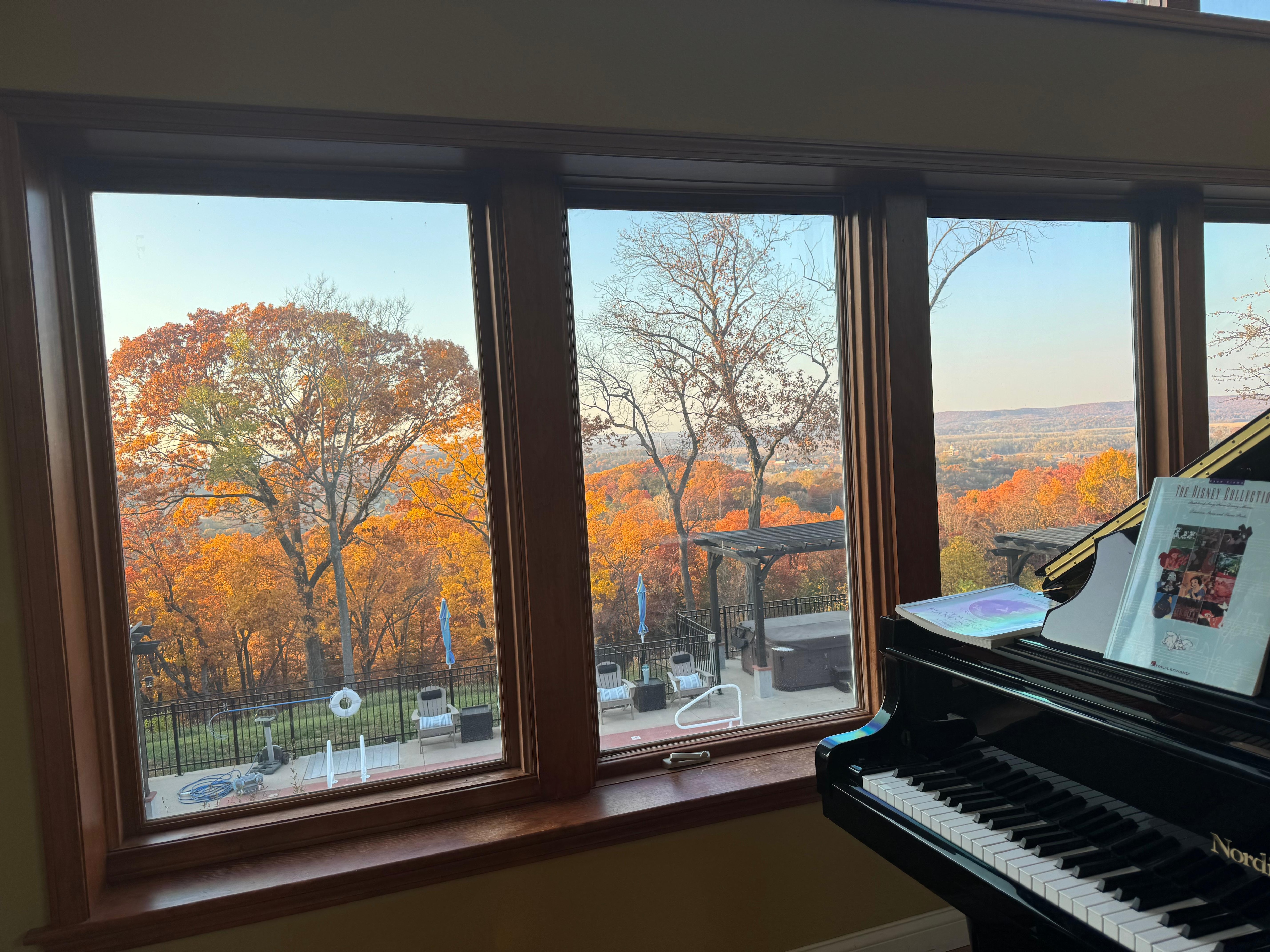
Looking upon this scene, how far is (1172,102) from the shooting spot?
2.29 m

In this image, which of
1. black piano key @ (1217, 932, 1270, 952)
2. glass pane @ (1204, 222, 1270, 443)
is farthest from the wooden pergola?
glass pane @ (1204, 222, 1270, 443)

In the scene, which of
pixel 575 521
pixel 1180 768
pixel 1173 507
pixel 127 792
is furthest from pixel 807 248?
pixel 127 792

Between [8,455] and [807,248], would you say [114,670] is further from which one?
[807,248]

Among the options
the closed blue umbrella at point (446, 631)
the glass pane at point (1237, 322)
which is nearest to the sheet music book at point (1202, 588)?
the closed blue umbrella at point (446, 631)

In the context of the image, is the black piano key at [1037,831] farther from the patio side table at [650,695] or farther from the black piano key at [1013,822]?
the patio side table at [650,695]

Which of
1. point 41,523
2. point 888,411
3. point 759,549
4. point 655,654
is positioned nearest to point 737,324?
point 888,411

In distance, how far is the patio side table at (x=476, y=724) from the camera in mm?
1989

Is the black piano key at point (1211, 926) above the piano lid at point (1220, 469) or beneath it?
beneath

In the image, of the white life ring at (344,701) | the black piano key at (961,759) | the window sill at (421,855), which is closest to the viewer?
the black piano key at (961,759)

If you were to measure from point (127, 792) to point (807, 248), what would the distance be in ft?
7.55

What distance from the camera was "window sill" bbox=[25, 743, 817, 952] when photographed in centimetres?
161

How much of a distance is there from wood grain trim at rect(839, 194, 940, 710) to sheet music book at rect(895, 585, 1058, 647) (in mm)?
431

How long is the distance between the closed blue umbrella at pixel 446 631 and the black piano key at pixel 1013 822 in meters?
1.30

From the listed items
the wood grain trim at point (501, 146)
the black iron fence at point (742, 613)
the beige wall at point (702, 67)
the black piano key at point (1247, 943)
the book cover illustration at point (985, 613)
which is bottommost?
the black piano key at point (1247, 943)
